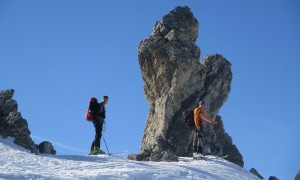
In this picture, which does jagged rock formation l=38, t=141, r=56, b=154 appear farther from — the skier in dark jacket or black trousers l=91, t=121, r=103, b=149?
black trousers l=91, t=121, r=103, b=149

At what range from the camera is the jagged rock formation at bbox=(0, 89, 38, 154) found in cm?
2195

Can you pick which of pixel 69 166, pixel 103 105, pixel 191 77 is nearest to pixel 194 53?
pixel 191 77

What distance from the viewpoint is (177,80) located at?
147 ft

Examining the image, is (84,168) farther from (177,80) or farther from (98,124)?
(177,80)

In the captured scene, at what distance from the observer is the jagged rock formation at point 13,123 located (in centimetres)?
2195

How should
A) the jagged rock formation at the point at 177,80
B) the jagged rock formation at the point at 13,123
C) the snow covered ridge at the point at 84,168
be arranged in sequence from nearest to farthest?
the snow covered ridge at the point at 84,168 < the jagged rock formation at the point at 13,123 < the jagged rock formation at the point at 177,80

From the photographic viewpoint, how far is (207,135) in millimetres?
40406

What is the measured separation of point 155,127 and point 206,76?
24.0 ft

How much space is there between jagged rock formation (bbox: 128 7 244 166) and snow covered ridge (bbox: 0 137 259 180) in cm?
2076

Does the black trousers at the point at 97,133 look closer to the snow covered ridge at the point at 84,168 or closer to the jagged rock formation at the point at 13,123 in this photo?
the snow covered ridge at the point at 84,168

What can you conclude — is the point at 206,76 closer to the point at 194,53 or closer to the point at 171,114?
the point at 194,53

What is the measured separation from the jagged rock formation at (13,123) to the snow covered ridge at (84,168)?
46 centimetres

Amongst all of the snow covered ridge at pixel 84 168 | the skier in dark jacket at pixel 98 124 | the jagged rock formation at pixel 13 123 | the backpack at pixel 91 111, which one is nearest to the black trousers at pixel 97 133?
the skier in dark jacket at pixel 98 124

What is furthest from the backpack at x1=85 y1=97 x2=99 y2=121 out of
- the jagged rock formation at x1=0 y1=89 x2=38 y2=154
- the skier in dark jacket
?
the jagged rock formation at x1=0 y1=89 x2=38 y2=154
